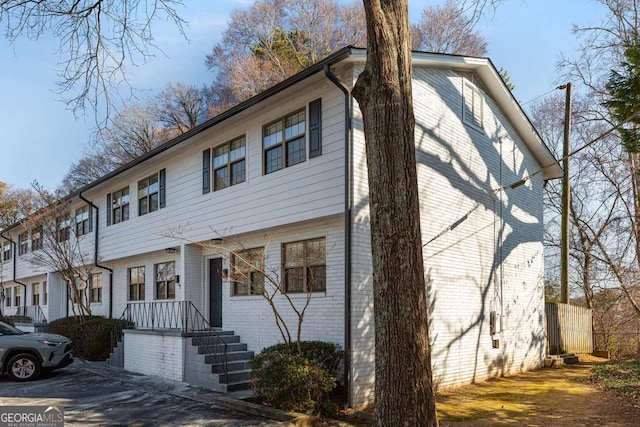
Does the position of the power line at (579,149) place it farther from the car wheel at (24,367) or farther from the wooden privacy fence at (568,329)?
the car wheel at (24,367)

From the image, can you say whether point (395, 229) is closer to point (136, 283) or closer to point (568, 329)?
point (136, 283)

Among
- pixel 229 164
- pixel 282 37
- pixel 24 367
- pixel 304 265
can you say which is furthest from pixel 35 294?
pixel 304 265

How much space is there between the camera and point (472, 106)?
1416cm

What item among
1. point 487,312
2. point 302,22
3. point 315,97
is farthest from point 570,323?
point 302,22

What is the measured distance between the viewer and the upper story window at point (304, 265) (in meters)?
11.2

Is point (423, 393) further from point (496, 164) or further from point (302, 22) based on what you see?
point (302, 22)

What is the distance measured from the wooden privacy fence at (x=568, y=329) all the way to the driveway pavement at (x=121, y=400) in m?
11.7

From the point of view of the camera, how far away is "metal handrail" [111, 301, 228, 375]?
1208 centimetres

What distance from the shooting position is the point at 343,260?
10672mm

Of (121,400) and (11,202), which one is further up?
(11,202)

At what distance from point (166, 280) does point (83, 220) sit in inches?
260

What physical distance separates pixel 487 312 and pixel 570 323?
6739 mm

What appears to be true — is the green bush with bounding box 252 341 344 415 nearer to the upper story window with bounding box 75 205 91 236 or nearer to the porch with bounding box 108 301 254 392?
the porch with bounding box 108 301 254 392

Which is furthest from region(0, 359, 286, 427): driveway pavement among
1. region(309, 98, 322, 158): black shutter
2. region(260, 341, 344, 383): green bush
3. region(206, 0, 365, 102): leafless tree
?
region(206, 0, 365, 102): leafless tree
